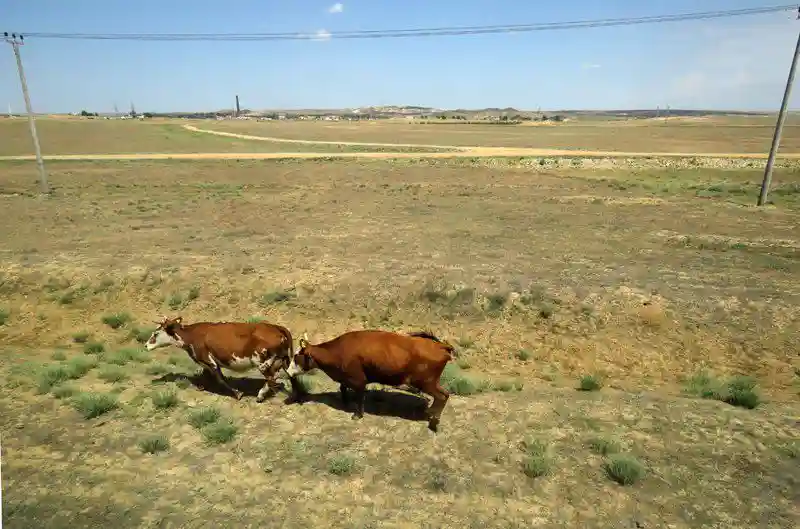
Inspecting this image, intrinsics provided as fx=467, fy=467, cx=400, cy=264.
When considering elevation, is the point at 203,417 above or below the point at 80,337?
above

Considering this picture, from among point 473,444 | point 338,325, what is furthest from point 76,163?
point 473,444

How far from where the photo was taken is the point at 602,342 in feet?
40.5

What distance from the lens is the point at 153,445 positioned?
279 inches

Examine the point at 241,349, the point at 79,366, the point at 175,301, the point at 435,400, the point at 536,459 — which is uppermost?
the point at 241,349

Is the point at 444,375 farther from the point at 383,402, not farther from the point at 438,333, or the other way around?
the point at 438,333

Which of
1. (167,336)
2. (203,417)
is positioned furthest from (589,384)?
(167,336)

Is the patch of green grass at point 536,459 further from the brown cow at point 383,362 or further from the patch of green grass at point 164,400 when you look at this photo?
the patch of green grass at point 164,400

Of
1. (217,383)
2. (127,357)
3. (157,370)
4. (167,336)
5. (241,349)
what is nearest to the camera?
(241,349)

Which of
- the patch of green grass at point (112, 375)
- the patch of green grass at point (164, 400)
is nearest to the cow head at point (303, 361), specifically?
the patch of green grass at point (164, 400)

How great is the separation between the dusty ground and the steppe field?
2.1 inches

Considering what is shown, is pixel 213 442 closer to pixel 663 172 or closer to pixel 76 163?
pixel 663 172

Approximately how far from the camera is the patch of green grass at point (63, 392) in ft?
27.8

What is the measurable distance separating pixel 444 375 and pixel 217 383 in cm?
480

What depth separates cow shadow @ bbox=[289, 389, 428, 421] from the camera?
27.8 ft
